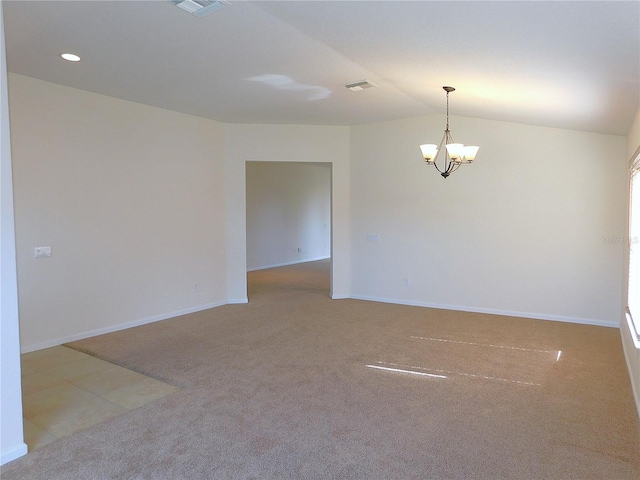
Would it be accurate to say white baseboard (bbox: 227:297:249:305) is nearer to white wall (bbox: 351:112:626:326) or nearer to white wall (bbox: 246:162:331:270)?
white wall (bbox: 351:112:626:326)

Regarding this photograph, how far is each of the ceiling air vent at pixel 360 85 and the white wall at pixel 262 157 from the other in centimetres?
207

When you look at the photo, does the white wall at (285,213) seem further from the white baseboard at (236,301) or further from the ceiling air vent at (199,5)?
the ceiling air vent at (199,5)

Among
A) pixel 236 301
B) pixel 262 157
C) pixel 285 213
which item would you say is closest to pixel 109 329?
pixel 236 301

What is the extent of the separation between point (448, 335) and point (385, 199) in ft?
8.17

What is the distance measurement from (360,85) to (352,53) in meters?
0.97

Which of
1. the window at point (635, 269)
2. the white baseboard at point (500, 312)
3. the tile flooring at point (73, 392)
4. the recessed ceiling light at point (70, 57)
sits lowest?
the tile flooring at point (73, 392)

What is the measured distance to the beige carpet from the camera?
2.40 metres

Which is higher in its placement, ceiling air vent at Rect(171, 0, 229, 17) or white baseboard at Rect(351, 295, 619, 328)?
ceiling air vent at Rect(171, 0, 229, 17)

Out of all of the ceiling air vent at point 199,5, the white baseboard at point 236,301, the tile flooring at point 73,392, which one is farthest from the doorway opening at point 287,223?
the ceiling air vent at point 199,5

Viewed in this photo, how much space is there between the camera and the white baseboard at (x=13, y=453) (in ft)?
7.87

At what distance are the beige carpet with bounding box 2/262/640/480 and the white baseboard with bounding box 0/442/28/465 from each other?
0.18 ft

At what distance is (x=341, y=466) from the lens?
7.79 feet

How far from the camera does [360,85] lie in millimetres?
4496

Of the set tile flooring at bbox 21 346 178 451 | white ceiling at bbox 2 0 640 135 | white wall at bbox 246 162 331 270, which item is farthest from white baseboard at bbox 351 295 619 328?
white wall at bbox 246 162 331 270
